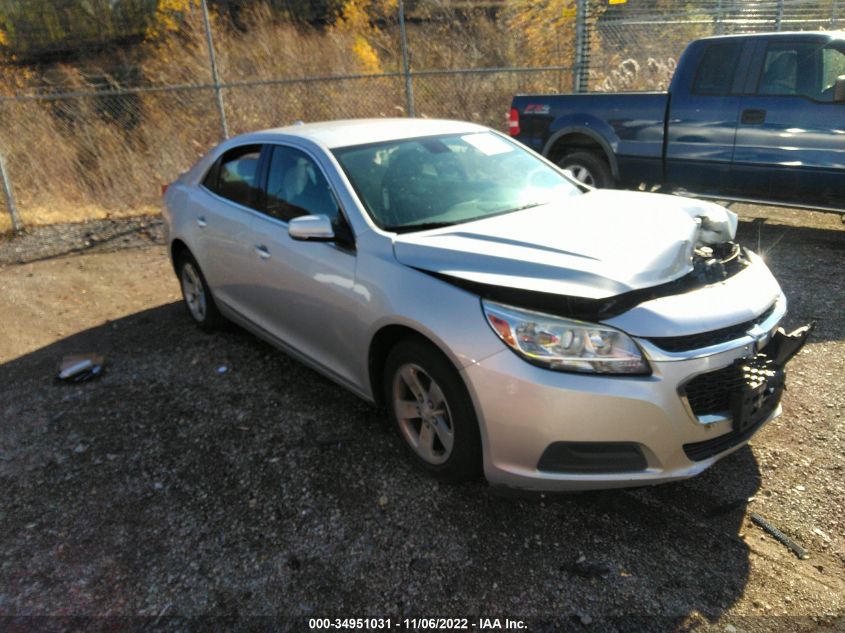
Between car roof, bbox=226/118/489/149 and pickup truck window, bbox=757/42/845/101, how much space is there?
13.0ft

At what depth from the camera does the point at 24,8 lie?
47.9 ft

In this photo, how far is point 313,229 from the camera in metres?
3.47

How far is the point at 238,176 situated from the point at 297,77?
8.67 meters

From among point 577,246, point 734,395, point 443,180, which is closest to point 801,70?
point 443,180

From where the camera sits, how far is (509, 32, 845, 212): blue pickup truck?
6.52 m

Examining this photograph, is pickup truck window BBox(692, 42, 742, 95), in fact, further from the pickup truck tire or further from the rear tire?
the rear tire

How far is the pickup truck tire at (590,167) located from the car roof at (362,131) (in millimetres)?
3732

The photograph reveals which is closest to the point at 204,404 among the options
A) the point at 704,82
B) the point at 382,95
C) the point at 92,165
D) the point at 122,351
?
the point at 122,351

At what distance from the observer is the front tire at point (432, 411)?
2.90m

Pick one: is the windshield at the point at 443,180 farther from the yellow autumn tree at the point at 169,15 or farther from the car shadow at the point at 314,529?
the yellow autumn tree at the point at 169,15

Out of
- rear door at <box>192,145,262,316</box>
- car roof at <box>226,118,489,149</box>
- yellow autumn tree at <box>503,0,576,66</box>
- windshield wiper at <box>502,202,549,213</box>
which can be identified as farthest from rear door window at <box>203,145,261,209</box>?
yellow autumn tree at <box>503,0,576,66</box>

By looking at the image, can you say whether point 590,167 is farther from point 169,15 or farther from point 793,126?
point 169,15

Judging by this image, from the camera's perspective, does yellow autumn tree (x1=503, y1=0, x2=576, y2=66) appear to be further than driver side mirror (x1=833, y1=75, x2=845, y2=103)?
Yes

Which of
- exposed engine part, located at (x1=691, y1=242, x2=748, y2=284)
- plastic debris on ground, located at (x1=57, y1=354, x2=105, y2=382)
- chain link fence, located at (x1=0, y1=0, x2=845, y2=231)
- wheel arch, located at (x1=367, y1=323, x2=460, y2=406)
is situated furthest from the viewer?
chain link fence, located at (x1=0, y1=0, x2=845, y2=231)
